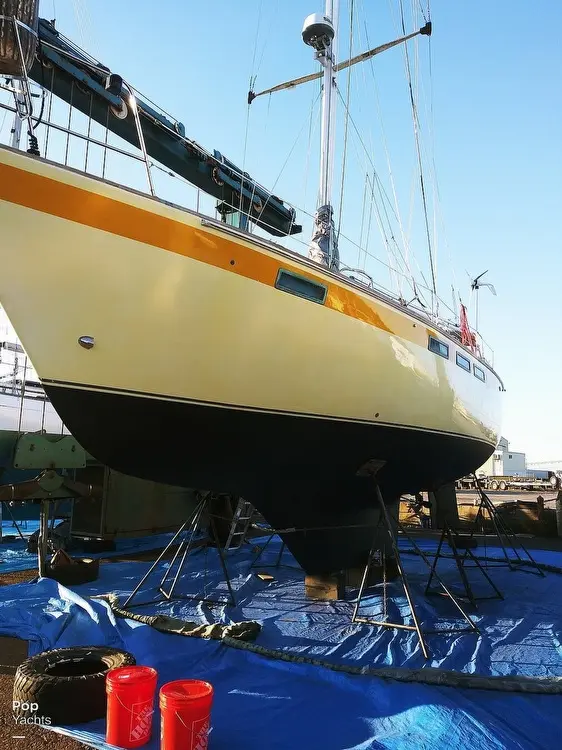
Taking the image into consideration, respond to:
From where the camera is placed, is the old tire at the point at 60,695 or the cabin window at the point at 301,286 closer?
the old tire at the point at 60,695

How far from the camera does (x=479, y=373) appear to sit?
698cm

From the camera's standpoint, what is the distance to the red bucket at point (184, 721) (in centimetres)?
235

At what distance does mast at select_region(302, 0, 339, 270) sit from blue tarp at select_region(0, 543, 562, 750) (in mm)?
4090

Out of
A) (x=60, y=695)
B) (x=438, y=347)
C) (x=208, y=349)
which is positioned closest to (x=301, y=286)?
(x=208, y=349)

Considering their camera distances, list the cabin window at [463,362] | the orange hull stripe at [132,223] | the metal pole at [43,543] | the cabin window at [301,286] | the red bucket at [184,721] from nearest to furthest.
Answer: the red bucket at [184,721]
the orange hull stripe at [132,223]
the cabin window at [301,286]
the metal pole at [43,543]
the cabin window at [463,362]

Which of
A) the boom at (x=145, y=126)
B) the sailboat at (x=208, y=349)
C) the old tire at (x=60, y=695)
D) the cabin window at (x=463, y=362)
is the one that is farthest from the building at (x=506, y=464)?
the old tire at (x=60, y=695)

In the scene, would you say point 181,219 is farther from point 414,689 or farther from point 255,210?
point 255,210

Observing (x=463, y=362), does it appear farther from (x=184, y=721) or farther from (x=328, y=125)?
Answer: (x=184, y=721)

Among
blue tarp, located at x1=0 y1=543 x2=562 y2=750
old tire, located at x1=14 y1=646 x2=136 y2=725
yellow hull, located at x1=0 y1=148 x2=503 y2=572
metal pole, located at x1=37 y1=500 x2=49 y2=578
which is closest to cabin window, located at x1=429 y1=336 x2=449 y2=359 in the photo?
yellow hull, located at x1=0 y1=148 x2=503 y2=572

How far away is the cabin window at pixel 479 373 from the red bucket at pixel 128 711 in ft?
18.0

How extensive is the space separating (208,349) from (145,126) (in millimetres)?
7151

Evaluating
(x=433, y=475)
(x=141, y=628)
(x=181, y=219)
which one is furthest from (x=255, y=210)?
(x=141, y=628)

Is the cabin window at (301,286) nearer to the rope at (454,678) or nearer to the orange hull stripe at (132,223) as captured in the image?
the orange hull stripe at (132,223)

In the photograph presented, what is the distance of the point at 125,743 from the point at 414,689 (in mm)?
1774
